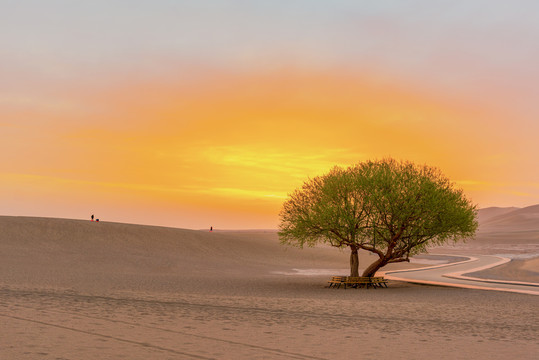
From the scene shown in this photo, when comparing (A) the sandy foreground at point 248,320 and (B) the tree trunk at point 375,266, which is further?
(B) the tree trunk at point 375,266

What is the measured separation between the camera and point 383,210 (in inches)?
1431

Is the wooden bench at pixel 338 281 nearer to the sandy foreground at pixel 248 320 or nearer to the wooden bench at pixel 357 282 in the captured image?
the wooden bench at pixel 357 282

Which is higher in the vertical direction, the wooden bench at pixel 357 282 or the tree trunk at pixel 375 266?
the tree trunk at pixel 375 266

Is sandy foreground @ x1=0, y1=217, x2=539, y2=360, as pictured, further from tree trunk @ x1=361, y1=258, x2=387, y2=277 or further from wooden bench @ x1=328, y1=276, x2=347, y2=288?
tree trunk @ x1=361, y1=258, x2=387, y2=277

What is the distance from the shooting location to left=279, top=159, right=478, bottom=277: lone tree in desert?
36125 millimetres

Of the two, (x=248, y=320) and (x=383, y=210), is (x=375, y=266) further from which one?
(x=248, y=320)

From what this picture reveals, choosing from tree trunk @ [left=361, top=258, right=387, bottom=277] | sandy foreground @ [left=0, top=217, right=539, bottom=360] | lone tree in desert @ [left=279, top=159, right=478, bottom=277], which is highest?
lone tree in desert @ [left=279, top=159, right=478, bottom=277]

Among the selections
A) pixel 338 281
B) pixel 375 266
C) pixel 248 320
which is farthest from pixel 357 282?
pixel 248 320

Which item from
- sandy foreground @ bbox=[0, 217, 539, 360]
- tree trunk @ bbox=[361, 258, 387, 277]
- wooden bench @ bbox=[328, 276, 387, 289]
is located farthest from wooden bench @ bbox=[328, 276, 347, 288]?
tree trunk @ bbox=[361, 258, 387, 277]

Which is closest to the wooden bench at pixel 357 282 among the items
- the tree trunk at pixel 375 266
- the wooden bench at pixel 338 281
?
the wooden bench at pixel 338 281

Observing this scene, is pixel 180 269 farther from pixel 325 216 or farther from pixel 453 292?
pixel 453 292

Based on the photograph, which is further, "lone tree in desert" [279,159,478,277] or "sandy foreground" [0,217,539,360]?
"lone tree in desert" [279,159,478,277]

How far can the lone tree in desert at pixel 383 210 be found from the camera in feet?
119

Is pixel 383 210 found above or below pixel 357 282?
above
